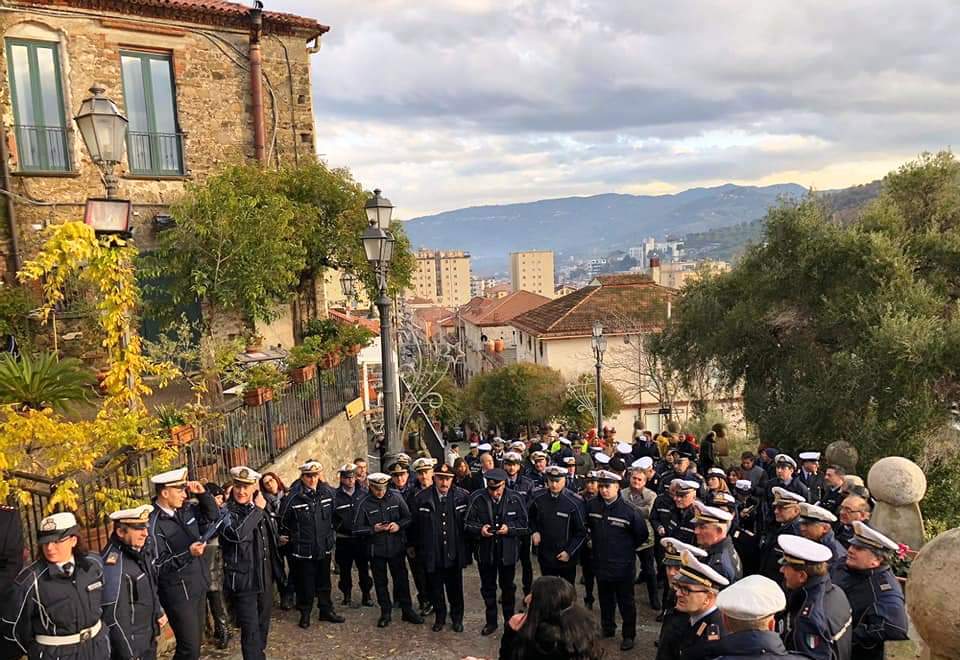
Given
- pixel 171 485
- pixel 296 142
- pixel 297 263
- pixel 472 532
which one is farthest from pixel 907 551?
pixel 296 142

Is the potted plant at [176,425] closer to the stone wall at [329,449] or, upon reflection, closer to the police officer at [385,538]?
the police officer at [385,538]

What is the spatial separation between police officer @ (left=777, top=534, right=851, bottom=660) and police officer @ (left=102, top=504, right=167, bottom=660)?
489 centimetres

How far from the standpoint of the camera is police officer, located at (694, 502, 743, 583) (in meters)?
5.72

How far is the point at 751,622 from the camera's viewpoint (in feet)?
11.8

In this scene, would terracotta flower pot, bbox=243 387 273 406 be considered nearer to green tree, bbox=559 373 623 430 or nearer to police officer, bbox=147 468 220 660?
police officer, bbox=147 468 220 660

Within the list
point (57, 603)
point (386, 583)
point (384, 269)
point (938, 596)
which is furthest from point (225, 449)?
point (938, 596)

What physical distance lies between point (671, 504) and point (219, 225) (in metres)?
10.1

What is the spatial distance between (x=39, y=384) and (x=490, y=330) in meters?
63.9

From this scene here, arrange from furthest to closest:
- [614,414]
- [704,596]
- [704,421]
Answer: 1. [614,414]
2. [704,421]
3. [704,596]

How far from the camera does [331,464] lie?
1391 cm

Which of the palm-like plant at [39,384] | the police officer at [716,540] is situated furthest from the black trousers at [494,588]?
the palm-like plant at [39,384]

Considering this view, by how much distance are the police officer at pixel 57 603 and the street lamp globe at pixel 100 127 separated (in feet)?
11.5

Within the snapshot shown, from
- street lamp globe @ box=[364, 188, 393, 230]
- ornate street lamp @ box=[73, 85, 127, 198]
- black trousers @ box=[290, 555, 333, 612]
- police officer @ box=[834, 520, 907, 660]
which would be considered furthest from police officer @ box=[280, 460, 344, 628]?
police officer @ box=[834, 520, 907, 660]

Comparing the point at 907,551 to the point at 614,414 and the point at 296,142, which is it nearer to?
the point at 296,142
